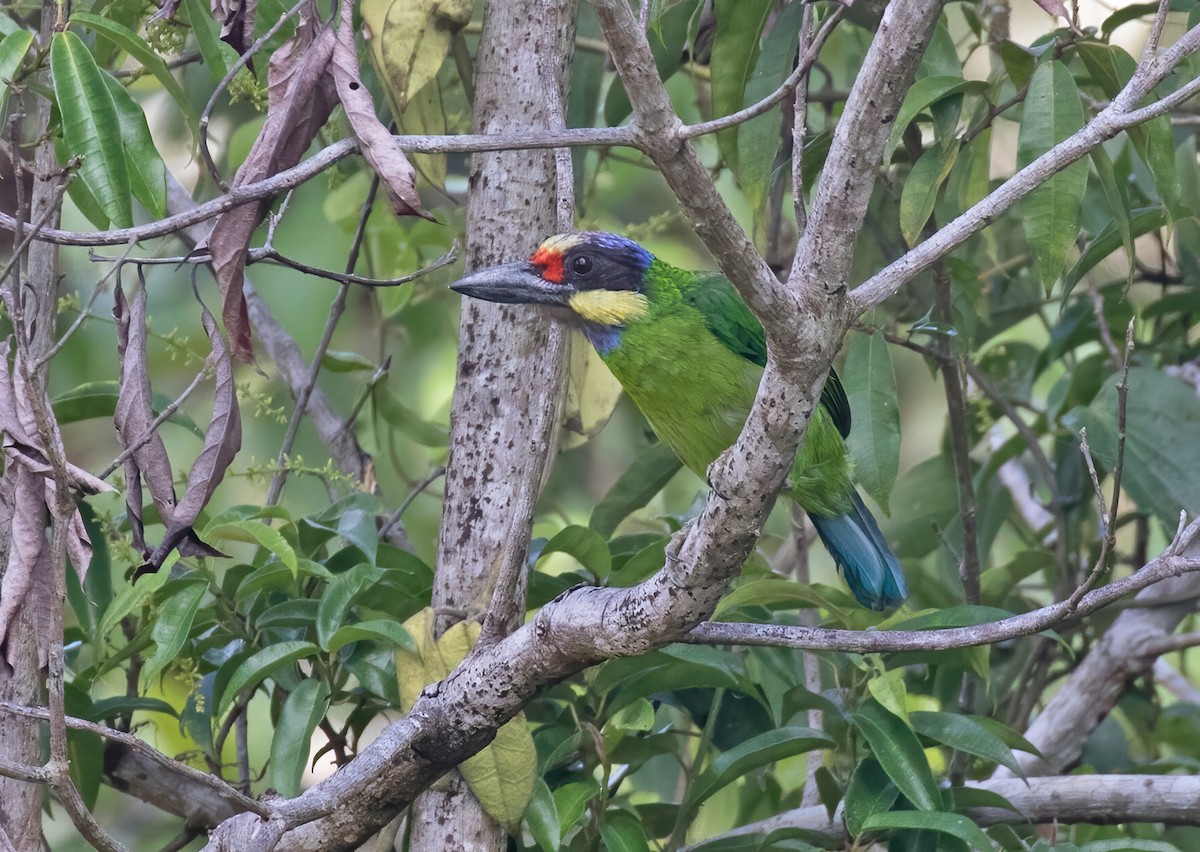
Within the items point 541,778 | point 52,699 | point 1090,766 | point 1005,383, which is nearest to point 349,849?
point 541,778

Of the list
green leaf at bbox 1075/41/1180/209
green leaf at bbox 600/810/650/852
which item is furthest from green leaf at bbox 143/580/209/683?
green leaf at bbox 1075/41/1180/209

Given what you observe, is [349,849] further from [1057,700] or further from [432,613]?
[1057,700]

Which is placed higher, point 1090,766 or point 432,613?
point 432,613

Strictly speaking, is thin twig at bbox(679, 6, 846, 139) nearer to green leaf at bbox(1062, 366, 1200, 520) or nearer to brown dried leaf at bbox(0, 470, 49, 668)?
brown dried leaf at bbox(0, 470, 49, 668)

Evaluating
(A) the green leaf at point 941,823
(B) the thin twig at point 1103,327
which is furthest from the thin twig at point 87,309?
(B) the thin twig at point 1103,327

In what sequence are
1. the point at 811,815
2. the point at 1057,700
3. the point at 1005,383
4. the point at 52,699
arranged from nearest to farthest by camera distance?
the point at 52,699, the point at 811,815, the point at 1057,700, the point at 1005,383

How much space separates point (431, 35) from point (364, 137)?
0.70 meters

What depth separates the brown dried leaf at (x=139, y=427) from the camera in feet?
5.58

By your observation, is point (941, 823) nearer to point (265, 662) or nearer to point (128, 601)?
point (265, 662)

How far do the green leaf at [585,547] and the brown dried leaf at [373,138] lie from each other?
2.40 ft

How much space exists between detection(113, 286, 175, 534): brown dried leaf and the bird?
2.60 feet

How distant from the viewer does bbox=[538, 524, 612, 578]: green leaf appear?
218 cm

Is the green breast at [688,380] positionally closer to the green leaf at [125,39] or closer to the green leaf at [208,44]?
the green leaf at [208,44]

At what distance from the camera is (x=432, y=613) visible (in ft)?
6.93
